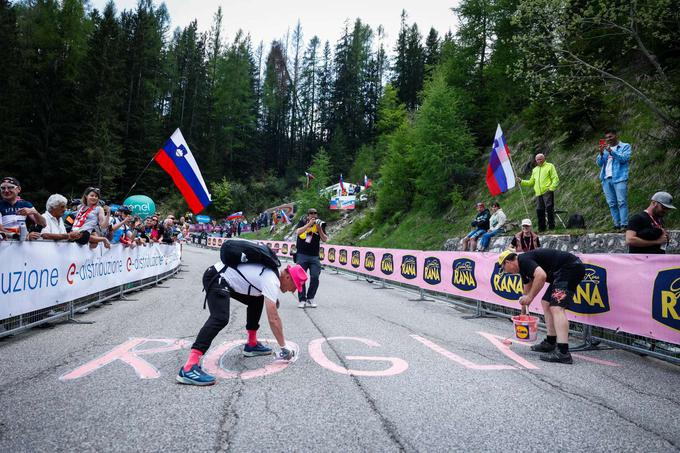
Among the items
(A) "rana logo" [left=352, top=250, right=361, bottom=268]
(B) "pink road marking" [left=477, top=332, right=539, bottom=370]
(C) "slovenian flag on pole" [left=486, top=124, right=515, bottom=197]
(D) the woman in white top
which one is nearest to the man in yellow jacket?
(C) "slovenian flag on pole" [left=486, top=124, right=515, bottom=197]

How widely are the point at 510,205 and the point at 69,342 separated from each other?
55.2ft

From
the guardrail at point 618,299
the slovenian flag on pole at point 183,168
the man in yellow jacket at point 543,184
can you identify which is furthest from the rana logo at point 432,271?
the slovenian flag on pole at point 183,168

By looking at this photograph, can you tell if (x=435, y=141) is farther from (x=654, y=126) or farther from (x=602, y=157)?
(x=602, y=157)

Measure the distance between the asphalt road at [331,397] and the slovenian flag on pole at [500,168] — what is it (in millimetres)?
7226

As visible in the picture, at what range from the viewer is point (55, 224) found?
699cm

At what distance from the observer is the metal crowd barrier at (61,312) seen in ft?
17.4

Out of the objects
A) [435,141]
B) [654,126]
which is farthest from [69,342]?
[435,141]

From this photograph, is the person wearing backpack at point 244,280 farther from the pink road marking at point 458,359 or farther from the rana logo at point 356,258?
the rana logo at point 356,258

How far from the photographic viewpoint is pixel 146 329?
233 inches

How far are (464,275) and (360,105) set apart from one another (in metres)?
68.6

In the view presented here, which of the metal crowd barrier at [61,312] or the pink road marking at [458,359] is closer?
the pink road marking at [458,359]

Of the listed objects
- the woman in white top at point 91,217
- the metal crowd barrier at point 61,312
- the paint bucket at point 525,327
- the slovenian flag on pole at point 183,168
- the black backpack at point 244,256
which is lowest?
the metal crowd barrier at point 61,312

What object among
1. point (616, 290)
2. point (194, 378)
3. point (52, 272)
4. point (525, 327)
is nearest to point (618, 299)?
point (616, 290)

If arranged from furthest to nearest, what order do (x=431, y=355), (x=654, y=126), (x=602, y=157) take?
1. (x=654, y=126)
2. (x=602, y=157)
3. (x=431, y=355)
